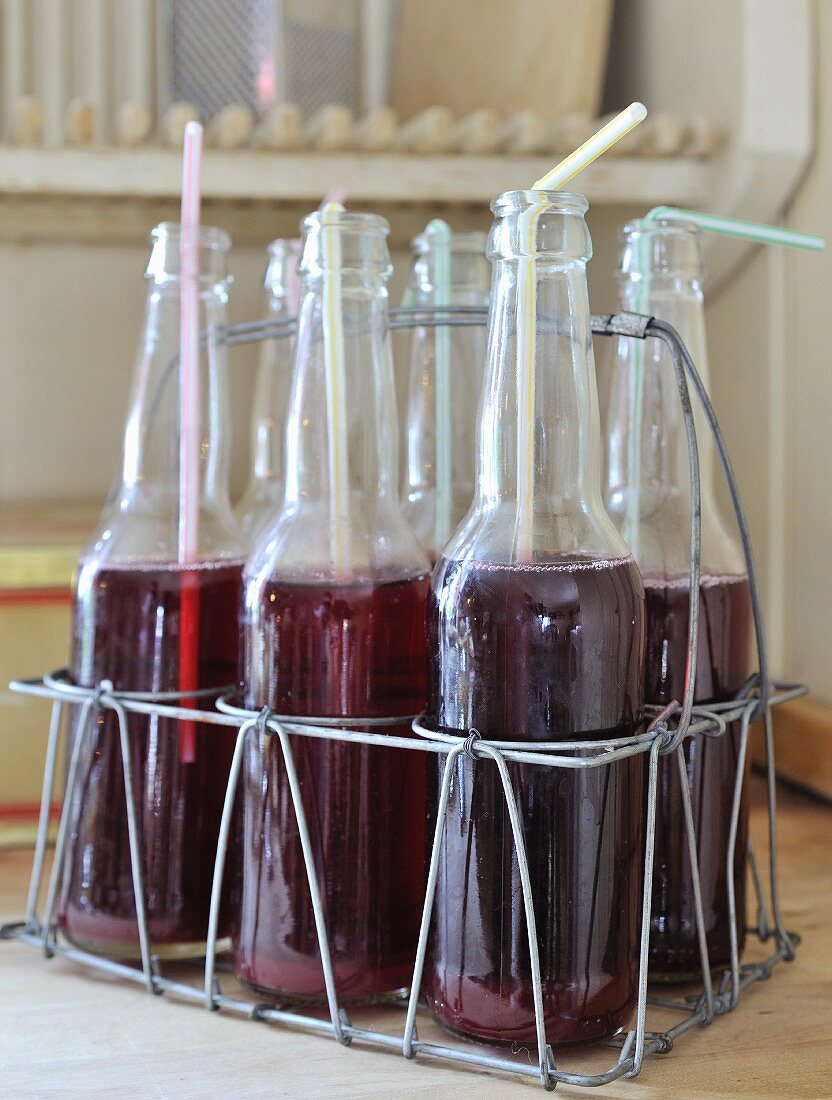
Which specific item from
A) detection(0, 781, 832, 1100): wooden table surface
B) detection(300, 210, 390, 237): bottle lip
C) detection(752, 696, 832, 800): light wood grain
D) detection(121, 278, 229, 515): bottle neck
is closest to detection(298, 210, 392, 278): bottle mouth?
detection(300, 210, 390, 237): bottle lip

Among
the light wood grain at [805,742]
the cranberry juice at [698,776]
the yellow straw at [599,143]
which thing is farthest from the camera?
the light wood grain at [805,742]

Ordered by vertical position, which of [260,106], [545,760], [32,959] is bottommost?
[32,959]

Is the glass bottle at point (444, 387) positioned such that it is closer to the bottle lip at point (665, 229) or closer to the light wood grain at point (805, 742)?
the bottle lip at point (665, 229)

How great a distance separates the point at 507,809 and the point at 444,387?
0.21m

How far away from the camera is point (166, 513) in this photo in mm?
539

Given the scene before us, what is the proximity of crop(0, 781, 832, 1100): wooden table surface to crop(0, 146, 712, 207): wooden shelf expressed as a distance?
0.49 meters

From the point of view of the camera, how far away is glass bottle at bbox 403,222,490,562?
55 cm

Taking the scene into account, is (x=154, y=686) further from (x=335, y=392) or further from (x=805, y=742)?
(x=805, y=742)

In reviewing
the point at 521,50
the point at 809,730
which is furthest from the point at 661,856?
the point at 521,50

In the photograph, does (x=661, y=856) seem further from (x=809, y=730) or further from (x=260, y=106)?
(x=260, y=106)

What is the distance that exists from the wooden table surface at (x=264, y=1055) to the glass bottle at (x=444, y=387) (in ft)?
0.72

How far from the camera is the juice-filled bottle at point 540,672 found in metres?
0.41

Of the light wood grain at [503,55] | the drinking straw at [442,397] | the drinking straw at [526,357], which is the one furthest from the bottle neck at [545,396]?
the light wood grain at [503,55]

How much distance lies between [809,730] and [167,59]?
723mm
